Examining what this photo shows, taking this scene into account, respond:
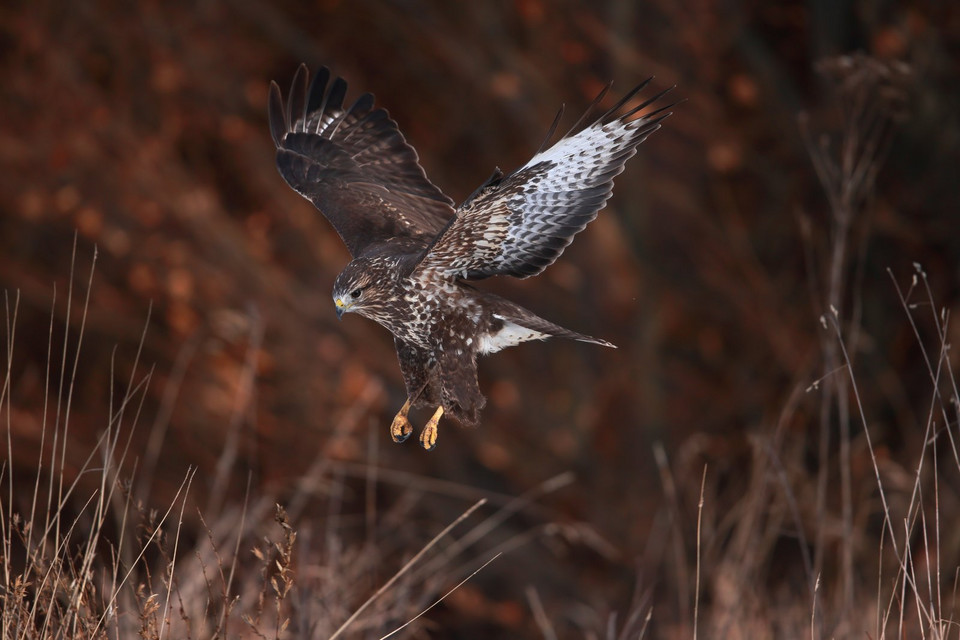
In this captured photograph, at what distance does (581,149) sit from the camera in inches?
75.0

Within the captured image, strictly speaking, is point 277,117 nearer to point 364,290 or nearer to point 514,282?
point 364,290

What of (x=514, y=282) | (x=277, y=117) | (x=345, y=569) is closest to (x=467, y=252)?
(x=277, y=117)

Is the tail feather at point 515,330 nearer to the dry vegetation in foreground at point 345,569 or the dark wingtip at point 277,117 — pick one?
the dry vegetation in foreground at point 345,569

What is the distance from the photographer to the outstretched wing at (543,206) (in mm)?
1684

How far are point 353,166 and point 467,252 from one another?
44.9 inches

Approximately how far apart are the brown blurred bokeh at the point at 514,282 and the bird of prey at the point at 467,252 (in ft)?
20.7

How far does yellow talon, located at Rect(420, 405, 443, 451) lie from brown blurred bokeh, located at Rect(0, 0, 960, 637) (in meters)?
6.68

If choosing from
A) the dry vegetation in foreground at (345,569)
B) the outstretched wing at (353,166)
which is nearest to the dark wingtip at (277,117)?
the outstretched wing at (353,166)

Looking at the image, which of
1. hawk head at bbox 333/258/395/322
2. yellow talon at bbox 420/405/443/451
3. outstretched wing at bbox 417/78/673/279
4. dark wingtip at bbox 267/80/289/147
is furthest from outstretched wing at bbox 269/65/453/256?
yellow talon at bbox 420/405/443/451

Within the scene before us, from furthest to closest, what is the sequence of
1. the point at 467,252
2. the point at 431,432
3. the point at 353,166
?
the point at 353,166
the point at 467,252
the point at 431,432

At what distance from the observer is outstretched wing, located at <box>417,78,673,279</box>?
1684 millimetres

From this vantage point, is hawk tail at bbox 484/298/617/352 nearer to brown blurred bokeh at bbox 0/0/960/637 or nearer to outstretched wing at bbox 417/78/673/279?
outstretched wing at bbox 417/78/673/279

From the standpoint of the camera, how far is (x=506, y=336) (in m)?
1.64

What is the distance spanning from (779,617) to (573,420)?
15.1 ft
